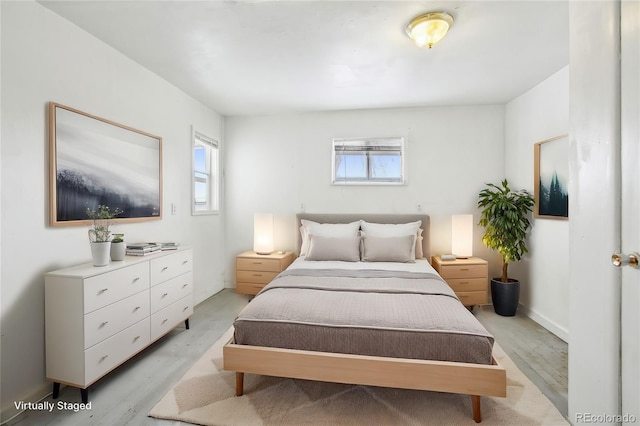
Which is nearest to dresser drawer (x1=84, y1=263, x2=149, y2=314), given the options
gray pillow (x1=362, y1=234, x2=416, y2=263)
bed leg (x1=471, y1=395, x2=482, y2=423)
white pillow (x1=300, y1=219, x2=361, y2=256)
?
white pillow (x1=300, y1=219, x2=361, y2=256)

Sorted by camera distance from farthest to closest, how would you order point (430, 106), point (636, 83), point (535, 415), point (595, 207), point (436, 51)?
point (430, 106) < point (436, 51) < point (535, 415) < point (595, 207) < point (636, 83)

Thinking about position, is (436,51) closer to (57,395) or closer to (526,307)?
(526,307)

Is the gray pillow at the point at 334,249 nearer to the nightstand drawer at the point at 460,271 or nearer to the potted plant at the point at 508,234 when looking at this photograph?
the nightstand drawer at the point at 460,271

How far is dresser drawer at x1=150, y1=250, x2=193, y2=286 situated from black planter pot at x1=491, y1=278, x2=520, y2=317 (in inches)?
136

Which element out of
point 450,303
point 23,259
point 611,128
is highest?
point 611,128

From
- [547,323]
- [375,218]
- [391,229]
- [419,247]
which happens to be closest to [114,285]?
[391,229]

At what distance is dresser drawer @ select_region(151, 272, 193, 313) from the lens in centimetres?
239

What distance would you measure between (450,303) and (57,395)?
272 centimetres

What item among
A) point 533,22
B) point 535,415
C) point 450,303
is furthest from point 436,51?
point 535,415

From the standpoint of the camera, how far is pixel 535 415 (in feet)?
5.60

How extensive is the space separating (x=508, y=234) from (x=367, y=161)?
1.98 metres

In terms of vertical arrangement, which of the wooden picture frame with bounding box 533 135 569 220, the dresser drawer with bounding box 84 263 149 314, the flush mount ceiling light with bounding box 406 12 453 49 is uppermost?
the flush mount ceiling light with bounding box 406 12 453 49

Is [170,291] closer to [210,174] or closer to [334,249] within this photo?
[334,249]

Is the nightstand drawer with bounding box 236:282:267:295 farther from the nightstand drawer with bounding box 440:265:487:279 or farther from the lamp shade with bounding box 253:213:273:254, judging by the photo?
the nightstand drawer with bounding box 440:265:487:279
